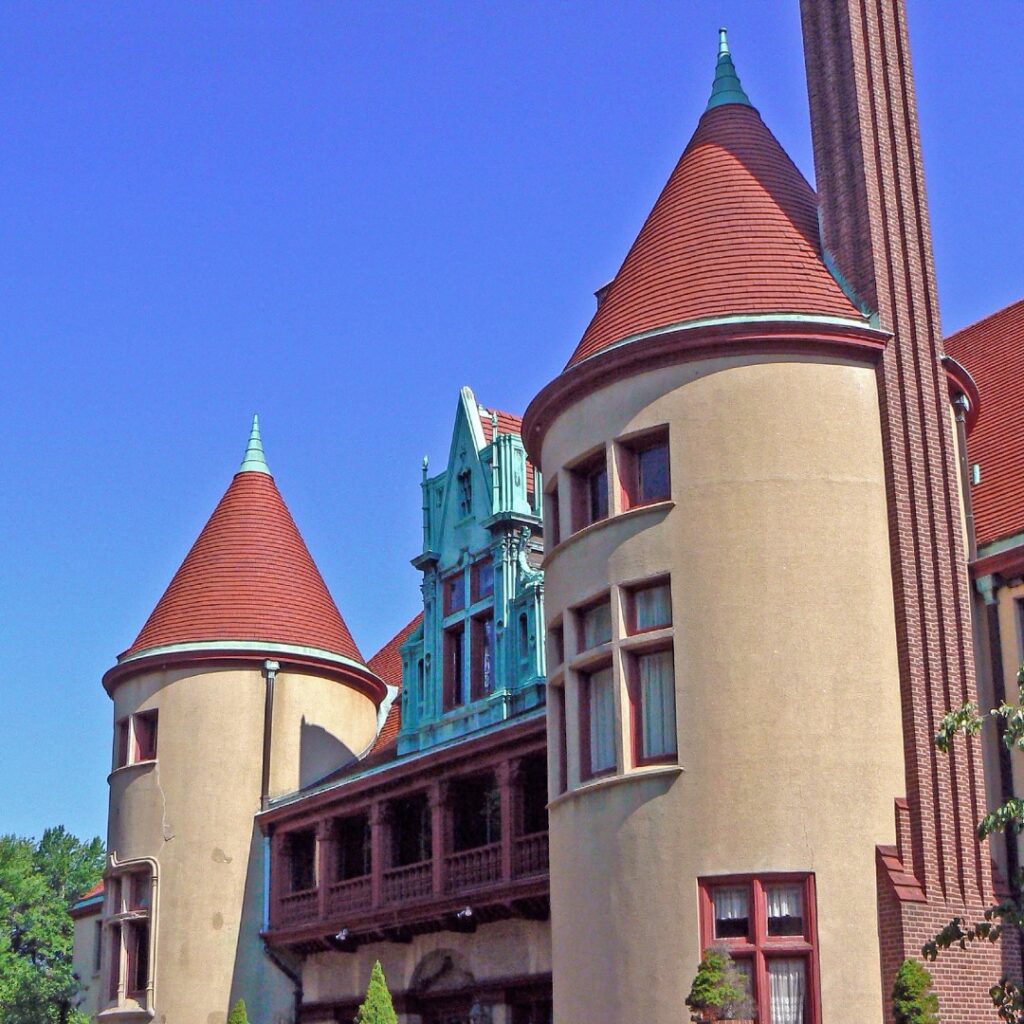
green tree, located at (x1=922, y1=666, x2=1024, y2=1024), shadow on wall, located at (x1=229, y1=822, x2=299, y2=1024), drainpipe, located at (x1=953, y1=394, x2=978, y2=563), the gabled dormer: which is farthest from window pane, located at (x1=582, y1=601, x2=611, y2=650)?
shadow on wall, located at (x1=229, y1=822, x2=299, y2=1024)

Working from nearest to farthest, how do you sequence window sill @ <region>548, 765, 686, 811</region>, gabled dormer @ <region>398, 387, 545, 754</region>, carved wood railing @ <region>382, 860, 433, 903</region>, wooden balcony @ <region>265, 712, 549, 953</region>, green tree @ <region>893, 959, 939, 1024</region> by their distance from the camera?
green tree @ <region>893, 959, 939, 1024</region> < window sill @ <region>548, 765, 686, 811</region> < wooden balcony @ <region>265, 712, 549, 953</region> < gabled dormer @ <region>398, 387, 545, 754</region> < carved wood railing @ <region>382, 860, 433, 903</region>

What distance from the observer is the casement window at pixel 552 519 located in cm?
2409

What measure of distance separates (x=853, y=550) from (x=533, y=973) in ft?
30.0

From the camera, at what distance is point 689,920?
64.8 feet

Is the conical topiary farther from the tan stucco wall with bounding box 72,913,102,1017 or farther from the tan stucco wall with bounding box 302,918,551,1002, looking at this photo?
the tan stucco wall with bounding box 72,913,102,1017

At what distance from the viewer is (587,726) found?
22328 mm

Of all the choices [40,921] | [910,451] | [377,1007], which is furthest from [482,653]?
[40,921]

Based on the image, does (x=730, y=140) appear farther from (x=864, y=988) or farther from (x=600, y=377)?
(x=864, y=988)

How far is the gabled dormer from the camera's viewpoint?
27953 mm

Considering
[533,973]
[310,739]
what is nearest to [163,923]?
[310,739]

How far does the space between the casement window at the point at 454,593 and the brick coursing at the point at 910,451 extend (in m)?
9.96

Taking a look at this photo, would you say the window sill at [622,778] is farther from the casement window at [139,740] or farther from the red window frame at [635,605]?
the casement window at [139,740]

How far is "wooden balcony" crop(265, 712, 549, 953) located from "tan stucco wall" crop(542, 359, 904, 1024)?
3.56m

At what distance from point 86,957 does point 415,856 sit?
22.6m
